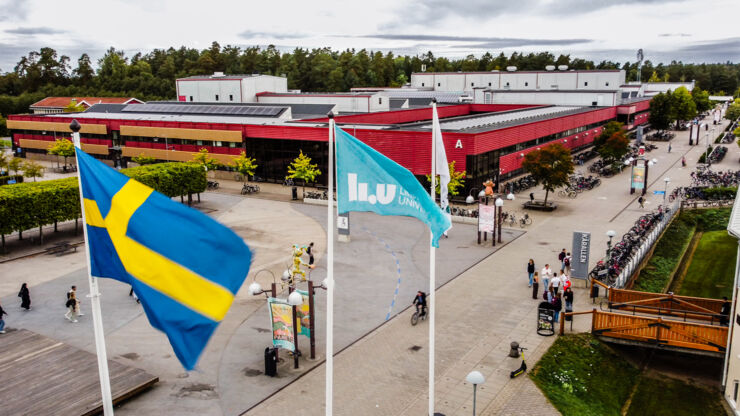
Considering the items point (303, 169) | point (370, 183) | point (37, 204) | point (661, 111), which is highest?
point (661, 111)

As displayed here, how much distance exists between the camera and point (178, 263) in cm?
848

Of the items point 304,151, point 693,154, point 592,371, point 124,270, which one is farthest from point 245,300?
point 693,154

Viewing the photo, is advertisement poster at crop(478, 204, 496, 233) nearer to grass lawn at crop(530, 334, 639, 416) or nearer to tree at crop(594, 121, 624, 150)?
grass lawn at crop(530, 334, 639, 416)

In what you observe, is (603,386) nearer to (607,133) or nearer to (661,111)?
(607,133)

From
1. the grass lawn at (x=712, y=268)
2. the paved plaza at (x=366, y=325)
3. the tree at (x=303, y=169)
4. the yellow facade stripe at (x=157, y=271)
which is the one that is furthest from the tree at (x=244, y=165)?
the yellow facade stripe at (x=157, y=271)

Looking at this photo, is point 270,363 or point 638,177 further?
point 638,177

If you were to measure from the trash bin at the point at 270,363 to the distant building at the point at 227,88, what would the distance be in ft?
186

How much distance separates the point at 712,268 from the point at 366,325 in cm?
2123

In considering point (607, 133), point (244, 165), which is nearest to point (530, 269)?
point (244, 165)

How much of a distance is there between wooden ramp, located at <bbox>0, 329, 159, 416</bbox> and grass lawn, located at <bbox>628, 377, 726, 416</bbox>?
15061 millimetres

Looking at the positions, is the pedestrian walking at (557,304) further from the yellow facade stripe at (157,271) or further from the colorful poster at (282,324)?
the yellow facade stripe at (157,271)

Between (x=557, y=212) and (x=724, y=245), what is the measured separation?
10139 mm

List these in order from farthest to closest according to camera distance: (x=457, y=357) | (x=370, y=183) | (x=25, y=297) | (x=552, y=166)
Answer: (x=552, y=166), (x=25, y=297), (x=457, y=357), (x=370, y=183)

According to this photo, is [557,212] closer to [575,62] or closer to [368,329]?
[368,329]
